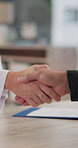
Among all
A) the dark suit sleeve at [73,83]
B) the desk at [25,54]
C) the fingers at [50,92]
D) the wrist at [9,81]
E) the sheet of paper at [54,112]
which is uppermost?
the dark suit sleeve at [73,83]

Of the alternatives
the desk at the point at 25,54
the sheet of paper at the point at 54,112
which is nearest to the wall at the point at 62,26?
Result: the desk at the point at 25,54

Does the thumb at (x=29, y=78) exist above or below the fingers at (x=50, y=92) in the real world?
above

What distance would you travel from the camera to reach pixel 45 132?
1218 mm

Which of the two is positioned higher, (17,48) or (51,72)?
(51,72)

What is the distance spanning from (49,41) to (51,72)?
5744 millimetres

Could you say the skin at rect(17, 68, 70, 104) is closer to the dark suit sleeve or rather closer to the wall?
the dark suit sleeve

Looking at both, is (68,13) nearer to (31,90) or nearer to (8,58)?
(8,58)

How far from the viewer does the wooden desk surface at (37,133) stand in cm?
107

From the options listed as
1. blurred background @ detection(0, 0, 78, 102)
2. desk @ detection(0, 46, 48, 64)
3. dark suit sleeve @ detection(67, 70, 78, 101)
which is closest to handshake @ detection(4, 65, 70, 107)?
dark suit sleeve @ detection(67, 70, 78, 101)

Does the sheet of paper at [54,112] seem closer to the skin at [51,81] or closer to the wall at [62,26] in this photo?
the skin at [51,81]

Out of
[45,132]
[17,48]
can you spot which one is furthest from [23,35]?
[45,132]

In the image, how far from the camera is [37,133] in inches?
47.2

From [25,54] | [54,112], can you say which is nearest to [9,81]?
[54,112]

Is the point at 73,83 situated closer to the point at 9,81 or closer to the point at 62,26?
the point at 9,81
